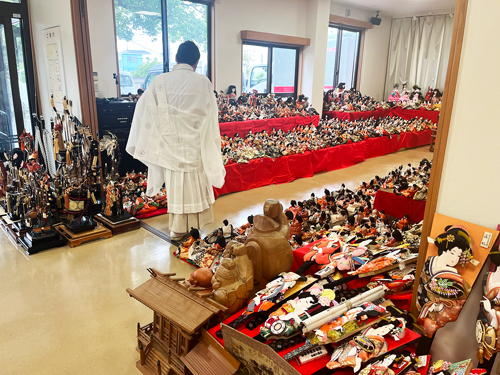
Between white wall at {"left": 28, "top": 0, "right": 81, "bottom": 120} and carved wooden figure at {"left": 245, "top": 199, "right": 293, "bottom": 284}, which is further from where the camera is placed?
white wall at {"left": 28, "top": 0, "right": 81, "bottom": 120}

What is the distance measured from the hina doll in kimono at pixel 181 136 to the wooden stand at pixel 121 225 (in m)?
0.50

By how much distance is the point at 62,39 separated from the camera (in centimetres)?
382

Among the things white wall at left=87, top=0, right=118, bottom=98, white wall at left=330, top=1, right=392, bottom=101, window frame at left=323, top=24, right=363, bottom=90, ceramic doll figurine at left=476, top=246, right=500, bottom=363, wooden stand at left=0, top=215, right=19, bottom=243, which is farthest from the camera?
white wall at left=330, top=1, right=392, bottom=101

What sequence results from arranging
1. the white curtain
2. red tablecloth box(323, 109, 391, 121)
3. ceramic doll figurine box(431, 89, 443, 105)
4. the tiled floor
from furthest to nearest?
the white curtain, ceramic doll figurine box(431, 89, 443, 105), red tablecloth box(323, 109, 391, 121), the tiled floor

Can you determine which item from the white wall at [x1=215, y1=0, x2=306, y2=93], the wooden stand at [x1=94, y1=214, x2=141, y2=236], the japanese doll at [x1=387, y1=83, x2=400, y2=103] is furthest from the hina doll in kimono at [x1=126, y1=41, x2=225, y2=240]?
the japanese doll at [x1=387, y1=83, x2=400, y2=103]

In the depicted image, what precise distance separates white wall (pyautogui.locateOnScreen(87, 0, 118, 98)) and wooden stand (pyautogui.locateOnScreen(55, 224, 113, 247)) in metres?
2.58

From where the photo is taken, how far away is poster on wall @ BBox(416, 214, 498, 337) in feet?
4.29

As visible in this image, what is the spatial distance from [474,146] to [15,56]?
16.3ft

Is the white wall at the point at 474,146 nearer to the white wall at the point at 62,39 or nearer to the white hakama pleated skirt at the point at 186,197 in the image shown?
the white hakama pleated skirt at the point at 186,197

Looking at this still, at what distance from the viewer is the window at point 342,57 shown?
9.66 metres

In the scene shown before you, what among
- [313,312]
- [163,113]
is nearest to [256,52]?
[163,113]

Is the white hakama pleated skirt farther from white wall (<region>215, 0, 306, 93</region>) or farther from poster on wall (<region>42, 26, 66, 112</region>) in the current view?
white wall (<region>215, 0, 306, 93</region>)

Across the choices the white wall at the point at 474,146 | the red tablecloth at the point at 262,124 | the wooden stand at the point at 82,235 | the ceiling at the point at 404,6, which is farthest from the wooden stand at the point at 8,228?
the ceiling at the point at 404,6

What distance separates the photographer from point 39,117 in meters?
4.56
